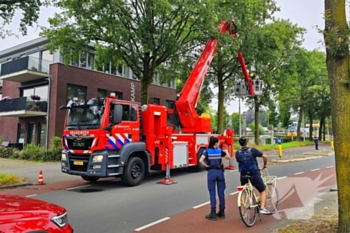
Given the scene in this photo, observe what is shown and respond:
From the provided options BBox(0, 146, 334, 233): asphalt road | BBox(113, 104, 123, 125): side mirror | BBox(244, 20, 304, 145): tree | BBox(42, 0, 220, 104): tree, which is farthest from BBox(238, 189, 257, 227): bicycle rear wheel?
Result: BBox(244, 20, 304, 145): tree

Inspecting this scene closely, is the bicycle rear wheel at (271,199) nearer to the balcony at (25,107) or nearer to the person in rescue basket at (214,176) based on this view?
the person in rescue basket at (214,176)

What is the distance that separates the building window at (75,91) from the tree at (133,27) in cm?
524

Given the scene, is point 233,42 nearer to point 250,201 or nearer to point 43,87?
point 250,201

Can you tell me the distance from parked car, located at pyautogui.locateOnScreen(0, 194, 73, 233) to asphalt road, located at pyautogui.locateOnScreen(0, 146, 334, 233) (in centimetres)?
223

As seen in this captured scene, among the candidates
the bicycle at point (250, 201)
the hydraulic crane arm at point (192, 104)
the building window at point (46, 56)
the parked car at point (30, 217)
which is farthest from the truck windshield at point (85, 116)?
the building window at point (46, 56)

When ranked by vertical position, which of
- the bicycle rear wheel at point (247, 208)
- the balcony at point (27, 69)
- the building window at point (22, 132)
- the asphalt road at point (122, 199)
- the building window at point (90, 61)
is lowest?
the asphalt road at point (122, 199)

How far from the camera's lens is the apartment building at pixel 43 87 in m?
22.7

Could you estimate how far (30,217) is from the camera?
332 cm

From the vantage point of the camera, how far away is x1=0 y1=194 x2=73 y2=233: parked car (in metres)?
3.12

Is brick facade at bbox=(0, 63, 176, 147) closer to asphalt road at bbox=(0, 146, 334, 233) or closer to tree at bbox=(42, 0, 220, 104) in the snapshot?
tree at bbox=(42, 0, 220, 104)

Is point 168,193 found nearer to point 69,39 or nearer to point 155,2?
point 155,2

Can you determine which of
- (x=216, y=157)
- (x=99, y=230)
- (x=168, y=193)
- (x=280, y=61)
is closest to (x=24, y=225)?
(x=99, y=230)

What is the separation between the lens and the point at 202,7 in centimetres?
1459

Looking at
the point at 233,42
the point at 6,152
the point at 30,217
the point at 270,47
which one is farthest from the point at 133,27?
the point at 30,217
